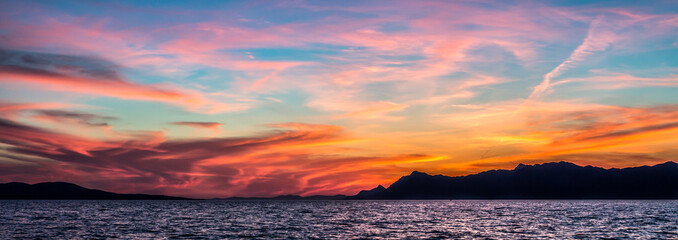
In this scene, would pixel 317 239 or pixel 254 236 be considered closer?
pixel 317 239

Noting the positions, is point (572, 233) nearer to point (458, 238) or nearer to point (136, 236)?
point (458, 238)

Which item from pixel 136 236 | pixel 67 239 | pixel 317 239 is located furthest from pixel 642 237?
pixel 67 239

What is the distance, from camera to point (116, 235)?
72938mm

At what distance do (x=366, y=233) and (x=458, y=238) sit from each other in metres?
14.5

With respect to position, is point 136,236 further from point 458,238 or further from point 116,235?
point 458,238

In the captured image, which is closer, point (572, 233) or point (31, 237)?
point (31, 237)

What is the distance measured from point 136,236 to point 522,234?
181ft

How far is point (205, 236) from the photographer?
73.1 metres

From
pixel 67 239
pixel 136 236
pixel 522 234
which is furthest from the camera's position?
pixel 522 234

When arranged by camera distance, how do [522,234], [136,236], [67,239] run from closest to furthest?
1. [67,239]
2. [136,236]
3. [522,234]

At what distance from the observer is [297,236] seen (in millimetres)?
73562

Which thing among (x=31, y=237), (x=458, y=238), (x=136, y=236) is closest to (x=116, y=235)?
(x=136, y=236)

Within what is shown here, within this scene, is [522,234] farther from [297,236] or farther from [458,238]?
[297,236]

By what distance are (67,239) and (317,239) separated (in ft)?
106
